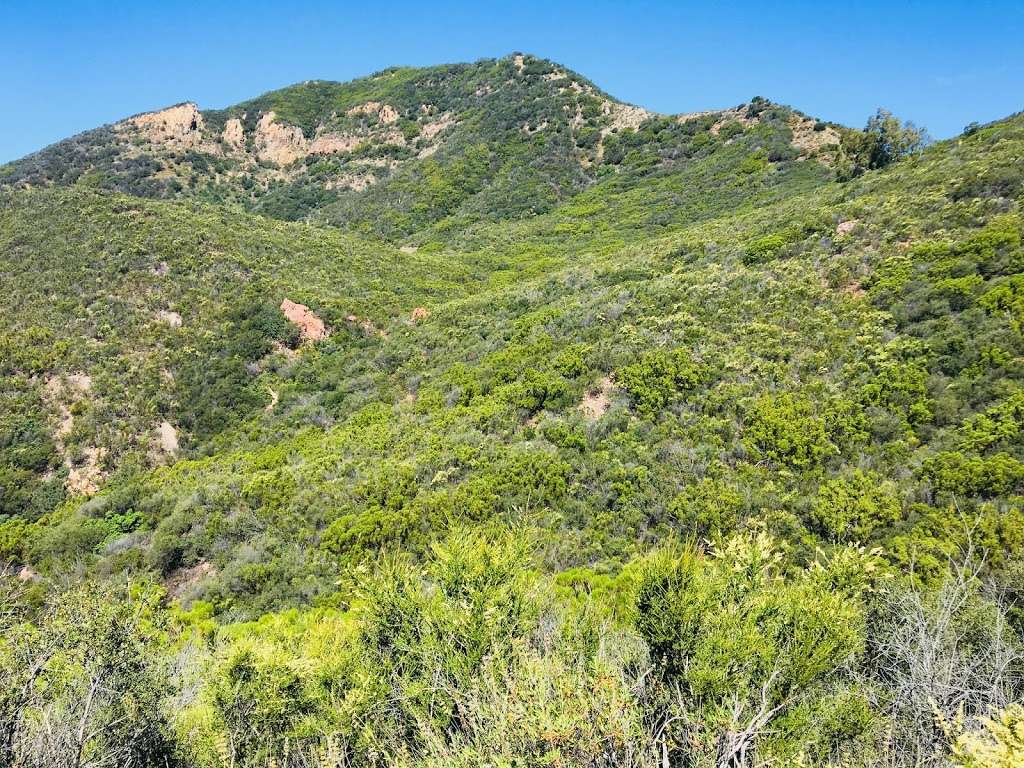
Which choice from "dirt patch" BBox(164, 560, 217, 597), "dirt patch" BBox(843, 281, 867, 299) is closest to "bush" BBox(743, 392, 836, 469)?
"dirt patch" BBox(843, 281, 867, 299)

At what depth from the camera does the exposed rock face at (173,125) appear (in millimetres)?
66938

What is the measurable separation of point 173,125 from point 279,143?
1254cm

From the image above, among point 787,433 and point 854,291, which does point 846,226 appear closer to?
point 854,291

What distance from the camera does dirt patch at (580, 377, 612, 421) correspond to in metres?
17.0

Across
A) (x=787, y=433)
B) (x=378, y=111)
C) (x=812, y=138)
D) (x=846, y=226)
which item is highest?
(x=378, y=111)

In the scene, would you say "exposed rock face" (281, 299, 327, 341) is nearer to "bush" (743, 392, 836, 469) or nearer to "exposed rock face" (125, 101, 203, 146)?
"bush" (743, 392, 836, 469)

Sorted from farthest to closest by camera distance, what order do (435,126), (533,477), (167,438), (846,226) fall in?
(435,126), (846,226), (167,438), (533,477)

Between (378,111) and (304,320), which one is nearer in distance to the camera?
(304,320)

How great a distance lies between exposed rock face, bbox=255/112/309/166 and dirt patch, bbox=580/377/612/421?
2630 inches

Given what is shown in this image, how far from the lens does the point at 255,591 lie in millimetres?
12883

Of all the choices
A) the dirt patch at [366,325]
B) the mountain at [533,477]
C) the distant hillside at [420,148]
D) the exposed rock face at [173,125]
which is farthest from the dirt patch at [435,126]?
the dirt patch at [366,325]

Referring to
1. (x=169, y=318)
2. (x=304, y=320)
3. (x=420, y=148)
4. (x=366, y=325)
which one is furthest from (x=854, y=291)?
(x=420, y=148)

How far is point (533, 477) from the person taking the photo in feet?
47.2

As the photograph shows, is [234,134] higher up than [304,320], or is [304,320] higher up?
[234,134]
